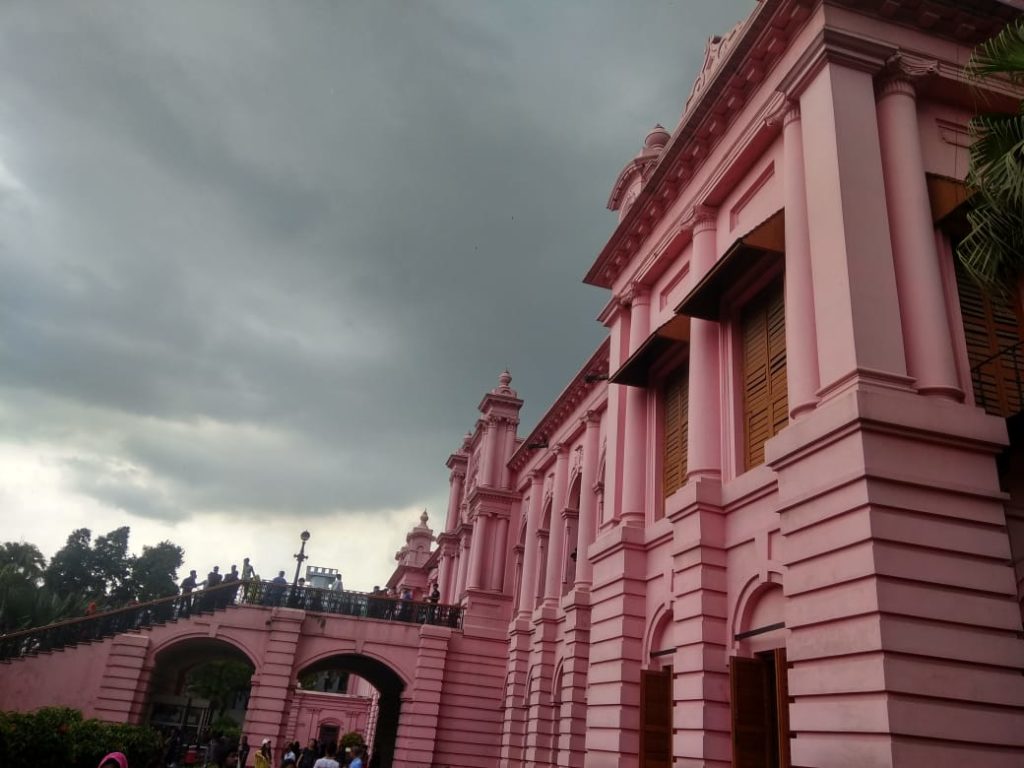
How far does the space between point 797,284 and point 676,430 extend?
4.97 metres

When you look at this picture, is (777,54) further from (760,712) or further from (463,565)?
(463,565)

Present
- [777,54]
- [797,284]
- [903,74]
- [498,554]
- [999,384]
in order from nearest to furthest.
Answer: [999,384] → [797,284] → [903,74] → [777,54] → [498,554]

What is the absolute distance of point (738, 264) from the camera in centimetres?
1176

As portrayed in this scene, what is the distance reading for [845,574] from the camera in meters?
8.15

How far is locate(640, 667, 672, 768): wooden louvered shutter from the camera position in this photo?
1222 centimetres

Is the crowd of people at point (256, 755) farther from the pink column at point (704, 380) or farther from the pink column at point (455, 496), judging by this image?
the pink column at point (455, 496)

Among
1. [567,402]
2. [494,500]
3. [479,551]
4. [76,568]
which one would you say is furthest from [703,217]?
[76,568]

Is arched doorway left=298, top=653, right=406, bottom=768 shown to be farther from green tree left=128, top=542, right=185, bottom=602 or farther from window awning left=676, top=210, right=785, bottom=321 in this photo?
green tree left=128, top=542, right=185, bottom=602

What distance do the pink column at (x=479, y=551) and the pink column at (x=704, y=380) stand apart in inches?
711

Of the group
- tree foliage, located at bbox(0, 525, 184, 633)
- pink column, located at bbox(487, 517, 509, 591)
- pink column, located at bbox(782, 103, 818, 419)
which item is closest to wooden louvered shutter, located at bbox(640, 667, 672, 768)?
pink column, located at bbox(782, 103, 818, 419)

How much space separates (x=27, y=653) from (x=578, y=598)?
1647 cm

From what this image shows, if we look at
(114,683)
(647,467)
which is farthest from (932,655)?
(114,683)

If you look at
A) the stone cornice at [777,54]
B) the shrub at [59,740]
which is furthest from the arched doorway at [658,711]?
the stone cornice at [777,54]

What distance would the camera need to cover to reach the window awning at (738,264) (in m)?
11.2
